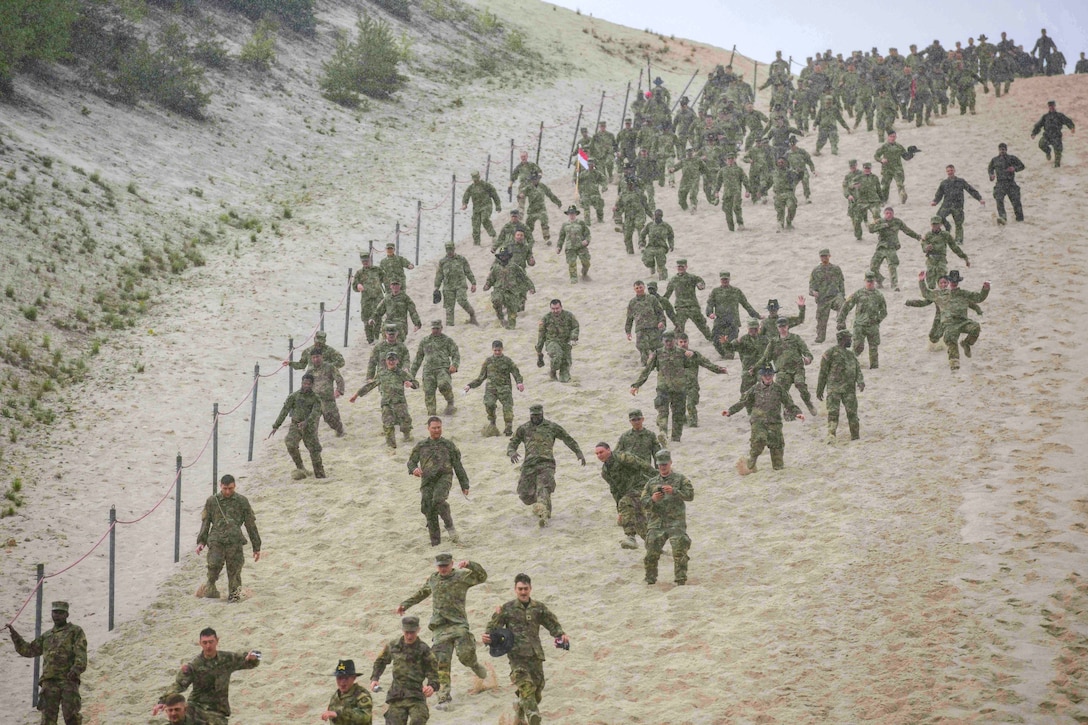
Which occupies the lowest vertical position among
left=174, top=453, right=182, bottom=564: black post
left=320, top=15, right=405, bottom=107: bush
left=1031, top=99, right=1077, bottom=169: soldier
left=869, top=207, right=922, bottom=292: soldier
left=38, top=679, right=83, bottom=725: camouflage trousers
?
left=38, top=679, right=83, bottom=725: camouflage trousers

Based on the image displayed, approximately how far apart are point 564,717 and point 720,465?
674 centimetres

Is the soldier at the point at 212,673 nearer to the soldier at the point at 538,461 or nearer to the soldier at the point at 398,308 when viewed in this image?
the soldier at the point at 538,461

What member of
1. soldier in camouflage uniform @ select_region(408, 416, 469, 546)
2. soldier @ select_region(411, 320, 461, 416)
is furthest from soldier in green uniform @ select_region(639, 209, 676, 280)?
soldier in camouflage uniform @ select_region(408, 416, 469, 546)

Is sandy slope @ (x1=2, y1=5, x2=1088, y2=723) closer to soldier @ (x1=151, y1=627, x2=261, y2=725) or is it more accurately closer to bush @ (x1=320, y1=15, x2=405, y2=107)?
soldier @ (x1=151, y1=627, x2=261, y2=725)

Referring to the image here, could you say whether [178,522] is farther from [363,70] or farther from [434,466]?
[363,70]

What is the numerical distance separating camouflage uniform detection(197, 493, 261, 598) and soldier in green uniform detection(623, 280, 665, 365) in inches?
324

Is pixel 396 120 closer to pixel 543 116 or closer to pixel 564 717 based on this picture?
pixel 543 116

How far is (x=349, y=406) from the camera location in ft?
66.0

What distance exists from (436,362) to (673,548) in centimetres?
693

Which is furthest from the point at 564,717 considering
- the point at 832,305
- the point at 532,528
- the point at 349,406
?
the point at 832,305

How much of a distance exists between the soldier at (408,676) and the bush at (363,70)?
31310mm

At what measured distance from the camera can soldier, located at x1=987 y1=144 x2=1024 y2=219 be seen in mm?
24156

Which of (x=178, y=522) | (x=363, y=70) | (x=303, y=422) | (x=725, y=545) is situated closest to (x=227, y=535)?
(x=178, y=522)

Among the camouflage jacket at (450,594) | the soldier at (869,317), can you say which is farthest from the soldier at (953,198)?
the camouflage jacket at (450,594)
